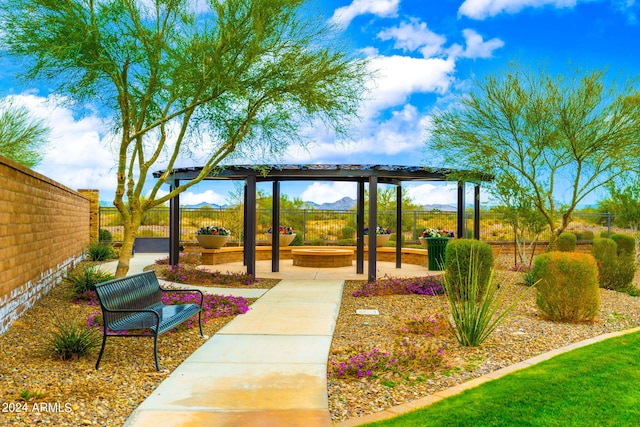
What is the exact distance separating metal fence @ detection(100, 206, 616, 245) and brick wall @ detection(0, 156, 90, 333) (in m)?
10.8

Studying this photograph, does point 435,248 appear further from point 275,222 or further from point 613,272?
point 275,222

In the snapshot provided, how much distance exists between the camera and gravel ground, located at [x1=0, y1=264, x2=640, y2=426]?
4395mm

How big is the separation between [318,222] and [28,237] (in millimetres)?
18984

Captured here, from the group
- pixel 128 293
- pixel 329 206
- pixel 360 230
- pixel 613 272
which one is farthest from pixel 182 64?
pixel 329 206

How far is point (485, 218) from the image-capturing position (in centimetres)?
2783

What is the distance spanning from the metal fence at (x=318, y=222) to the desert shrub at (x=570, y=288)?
51.9 ft

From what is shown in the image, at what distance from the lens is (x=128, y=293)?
21.0ft

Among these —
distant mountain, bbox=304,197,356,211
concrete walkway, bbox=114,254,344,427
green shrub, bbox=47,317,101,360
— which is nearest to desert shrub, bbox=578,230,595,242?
distant mountain, bbox=304,197,356,211

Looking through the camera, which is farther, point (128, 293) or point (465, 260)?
point (465, 260)

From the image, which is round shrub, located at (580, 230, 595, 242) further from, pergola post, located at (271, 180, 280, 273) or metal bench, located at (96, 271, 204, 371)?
metal bench, located at (96, 271, 204, 371)

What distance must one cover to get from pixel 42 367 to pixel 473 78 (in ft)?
41.7

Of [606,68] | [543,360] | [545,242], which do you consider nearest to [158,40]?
[543,360]

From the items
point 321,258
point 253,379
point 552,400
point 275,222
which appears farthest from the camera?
point 321,258

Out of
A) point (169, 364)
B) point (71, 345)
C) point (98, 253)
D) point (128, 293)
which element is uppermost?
point (128, 293)
